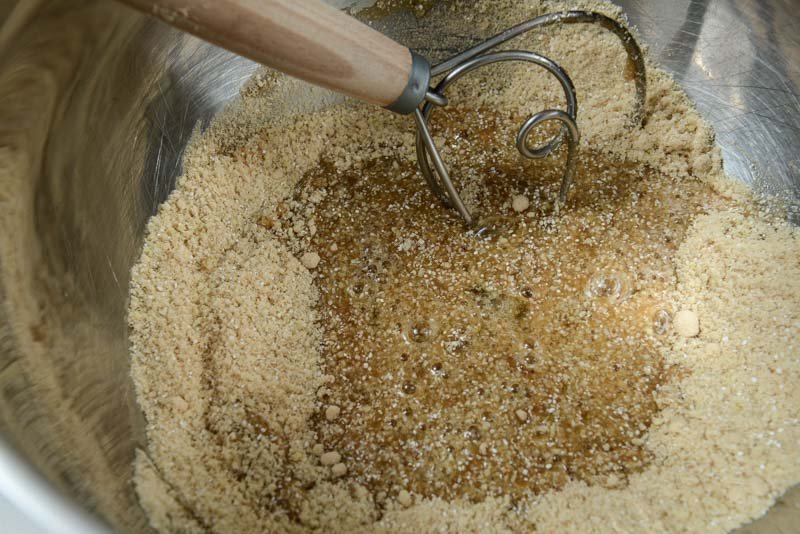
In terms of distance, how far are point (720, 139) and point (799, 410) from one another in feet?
1.70

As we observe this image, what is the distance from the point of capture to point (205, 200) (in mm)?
1008

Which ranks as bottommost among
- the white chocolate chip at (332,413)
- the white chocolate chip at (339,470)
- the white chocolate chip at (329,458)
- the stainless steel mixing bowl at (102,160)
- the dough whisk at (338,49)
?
the white chocolate chip at (339,470)

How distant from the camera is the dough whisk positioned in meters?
0.63

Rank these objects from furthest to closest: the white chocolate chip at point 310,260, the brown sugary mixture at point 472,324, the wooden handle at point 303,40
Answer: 1. the white chocolate chip at point 310,260
2. the brown sugary mixture at point 472,324
3. the wooden handle at point 303,40

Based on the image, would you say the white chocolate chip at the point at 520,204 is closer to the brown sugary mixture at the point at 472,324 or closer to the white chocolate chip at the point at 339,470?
the brown sugary mixture at the point at 472,324

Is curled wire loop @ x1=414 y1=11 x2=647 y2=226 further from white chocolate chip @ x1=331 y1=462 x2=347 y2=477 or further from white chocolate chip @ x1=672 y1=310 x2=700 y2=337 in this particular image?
white chocolate chip @ x1=331 y1=462 x2=347 y2=477

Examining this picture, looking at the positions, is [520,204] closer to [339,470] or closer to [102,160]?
[339,470]

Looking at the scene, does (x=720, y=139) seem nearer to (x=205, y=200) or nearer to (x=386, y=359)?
(x=386, y=359)

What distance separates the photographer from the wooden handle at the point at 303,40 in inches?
24.6

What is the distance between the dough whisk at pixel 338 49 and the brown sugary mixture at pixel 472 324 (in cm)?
13

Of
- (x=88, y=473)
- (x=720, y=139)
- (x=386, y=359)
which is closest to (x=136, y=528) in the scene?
(x=88, y=473)

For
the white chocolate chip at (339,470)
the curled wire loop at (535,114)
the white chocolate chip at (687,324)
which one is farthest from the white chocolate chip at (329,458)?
the white chocolate chip at (687,324)

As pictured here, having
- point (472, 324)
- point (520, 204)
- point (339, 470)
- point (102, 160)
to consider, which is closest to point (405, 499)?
point (339, 470)

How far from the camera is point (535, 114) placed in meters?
0.95
